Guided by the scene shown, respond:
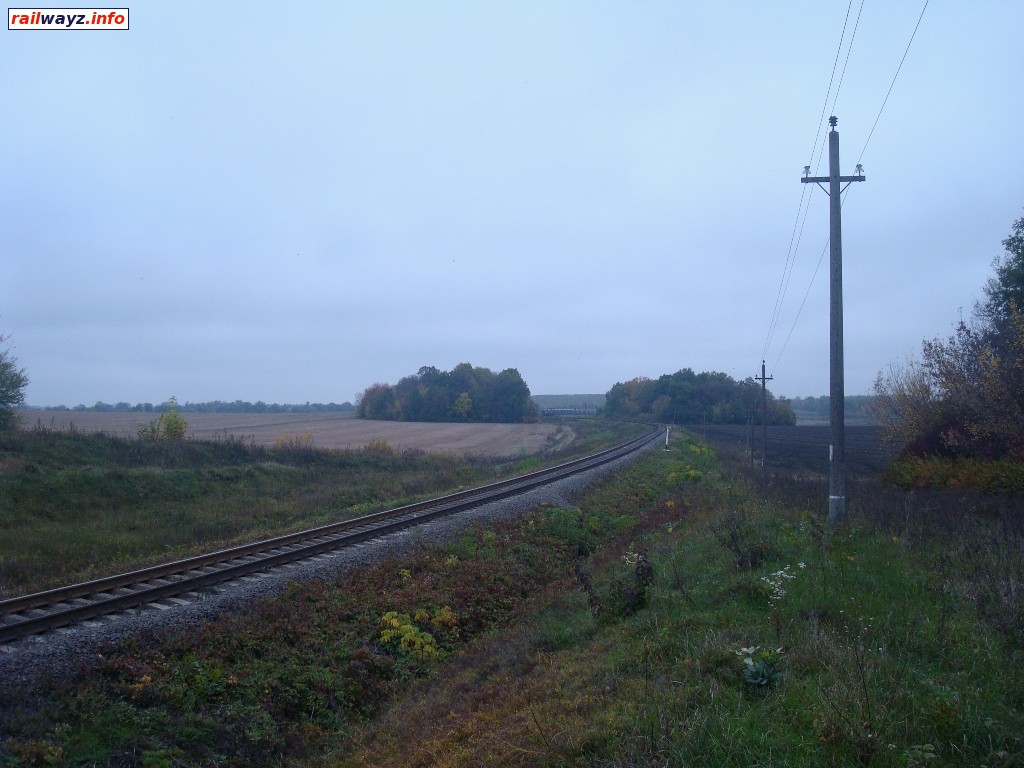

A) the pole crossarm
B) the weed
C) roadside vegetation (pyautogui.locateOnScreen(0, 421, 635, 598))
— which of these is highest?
the pole crossarm

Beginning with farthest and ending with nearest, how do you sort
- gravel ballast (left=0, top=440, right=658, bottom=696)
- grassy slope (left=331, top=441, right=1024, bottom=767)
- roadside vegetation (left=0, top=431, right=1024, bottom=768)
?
gravel ballast (left=0, top=440, right=658, bottom=696), roadside vegetation (left=0, top=431, right=1024, bottom=768), grassy slope (left=331, top=441, right=1024, bottom=767)

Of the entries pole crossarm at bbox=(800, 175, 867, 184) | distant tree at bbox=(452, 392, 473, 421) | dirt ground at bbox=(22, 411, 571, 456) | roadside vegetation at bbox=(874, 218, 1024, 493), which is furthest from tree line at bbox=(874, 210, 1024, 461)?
distant tree at bbox=(452, 392, 473, 421)

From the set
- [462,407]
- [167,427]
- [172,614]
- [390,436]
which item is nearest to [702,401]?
[462,407]

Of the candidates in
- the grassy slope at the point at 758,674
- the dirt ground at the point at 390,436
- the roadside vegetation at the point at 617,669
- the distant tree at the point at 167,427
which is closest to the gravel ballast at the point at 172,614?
the roadside vegetation at the point at 617,669

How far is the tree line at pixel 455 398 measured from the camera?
106 metres

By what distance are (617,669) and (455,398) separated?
10036cm

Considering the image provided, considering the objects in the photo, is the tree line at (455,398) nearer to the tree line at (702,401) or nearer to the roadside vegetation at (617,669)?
the tree line at (702,401)

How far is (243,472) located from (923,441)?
91.5ft

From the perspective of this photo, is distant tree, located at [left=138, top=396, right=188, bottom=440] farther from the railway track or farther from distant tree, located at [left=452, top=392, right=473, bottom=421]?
distant tree, located at [left=452, top=392, right=473, bottom=421]

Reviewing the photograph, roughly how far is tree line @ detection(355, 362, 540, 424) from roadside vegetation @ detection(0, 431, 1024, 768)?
92709 millimetres

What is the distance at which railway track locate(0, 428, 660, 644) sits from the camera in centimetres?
941

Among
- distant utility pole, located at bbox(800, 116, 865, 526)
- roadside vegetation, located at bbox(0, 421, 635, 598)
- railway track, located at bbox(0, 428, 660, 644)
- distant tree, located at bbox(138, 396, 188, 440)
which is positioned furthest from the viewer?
distant tree, located at bbox(138, 396, 188, 440)

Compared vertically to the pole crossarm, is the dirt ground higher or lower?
lower

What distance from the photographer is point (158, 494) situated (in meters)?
24.6
